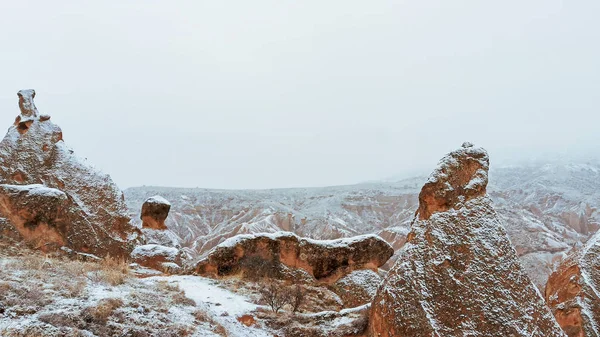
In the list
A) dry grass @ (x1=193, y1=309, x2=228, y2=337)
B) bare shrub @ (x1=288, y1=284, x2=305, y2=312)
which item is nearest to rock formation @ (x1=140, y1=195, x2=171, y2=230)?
bare shrub @ (x1=288, y1=284, x2=305, y2=312)

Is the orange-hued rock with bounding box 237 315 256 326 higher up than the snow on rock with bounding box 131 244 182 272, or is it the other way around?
the snow on rock with bounding box 131 244 182 272

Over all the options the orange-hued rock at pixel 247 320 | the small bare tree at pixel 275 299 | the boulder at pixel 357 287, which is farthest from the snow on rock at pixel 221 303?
the boulder at pixel 357 287

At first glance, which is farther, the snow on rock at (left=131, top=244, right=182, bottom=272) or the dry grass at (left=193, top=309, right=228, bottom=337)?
the snow on rock at (left=131, top=244, right=182, bottom=272)

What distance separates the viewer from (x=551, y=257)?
136 feet

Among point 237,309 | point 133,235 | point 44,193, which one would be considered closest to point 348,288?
point 237,309

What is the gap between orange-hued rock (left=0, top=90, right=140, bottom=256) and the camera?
1413 centimetres

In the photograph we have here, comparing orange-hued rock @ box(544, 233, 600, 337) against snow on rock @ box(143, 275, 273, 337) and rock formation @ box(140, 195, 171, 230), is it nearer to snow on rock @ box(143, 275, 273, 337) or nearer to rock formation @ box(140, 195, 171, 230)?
snow on rock @ box(143, 275, 273, 337)

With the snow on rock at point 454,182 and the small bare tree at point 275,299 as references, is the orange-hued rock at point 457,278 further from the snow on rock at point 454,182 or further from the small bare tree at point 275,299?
the small bare tree at point 275,299

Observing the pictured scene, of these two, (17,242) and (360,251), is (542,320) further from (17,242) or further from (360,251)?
(17,242)

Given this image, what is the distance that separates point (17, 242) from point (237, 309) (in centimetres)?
795

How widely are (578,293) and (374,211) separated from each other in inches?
2802

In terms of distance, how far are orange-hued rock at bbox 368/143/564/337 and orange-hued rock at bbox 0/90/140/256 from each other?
11.3m

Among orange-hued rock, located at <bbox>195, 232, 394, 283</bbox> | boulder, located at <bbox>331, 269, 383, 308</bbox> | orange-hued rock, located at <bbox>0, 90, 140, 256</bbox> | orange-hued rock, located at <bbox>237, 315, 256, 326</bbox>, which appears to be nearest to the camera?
orange-hued rock, located at <bbox>237, 315, 256, 326</bbox>

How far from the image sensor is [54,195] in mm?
14453
